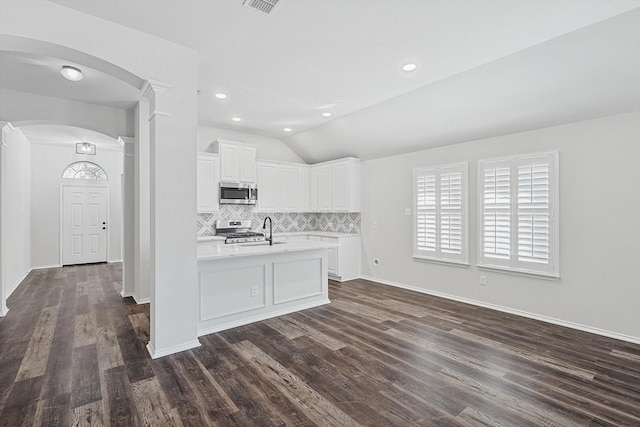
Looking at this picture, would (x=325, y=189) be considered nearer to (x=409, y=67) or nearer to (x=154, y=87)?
(x=409, y=67)

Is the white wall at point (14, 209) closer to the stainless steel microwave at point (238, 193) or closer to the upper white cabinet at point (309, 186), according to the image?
the stainless steel microwave at point (238, 193)

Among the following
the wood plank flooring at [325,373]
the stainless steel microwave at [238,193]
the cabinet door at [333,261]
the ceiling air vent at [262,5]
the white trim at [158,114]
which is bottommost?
the wood plank flooring at [325,373]

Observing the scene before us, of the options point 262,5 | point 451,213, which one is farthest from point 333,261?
point 262,5

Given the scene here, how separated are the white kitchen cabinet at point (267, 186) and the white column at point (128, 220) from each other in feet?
7.14

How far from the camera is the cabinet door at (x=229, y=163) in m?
5.67

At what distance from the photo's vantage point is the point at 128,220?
5.01 m

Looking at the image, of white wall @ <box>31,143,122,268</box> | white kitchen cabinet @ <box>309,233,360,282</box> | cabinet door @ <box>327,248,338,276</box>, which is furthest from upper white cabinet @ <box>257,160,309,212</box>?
white wall @ <box>31,143,122,268</box>

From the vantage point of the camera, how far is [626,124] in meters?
3.30

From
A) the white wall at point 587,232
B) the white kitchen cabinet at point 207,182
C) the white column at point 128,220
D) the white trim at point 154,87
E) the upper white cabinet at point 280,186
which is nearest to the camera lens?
the white trim at point 154,87

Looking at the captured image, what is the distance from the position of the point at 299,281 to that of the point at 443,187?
2.70m

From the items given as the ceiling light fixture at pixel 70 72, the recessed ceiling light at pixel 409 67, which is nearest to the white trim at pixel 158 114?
the ceiling light fixture at pixel 70 72

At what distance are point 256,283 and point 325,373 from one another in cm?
158

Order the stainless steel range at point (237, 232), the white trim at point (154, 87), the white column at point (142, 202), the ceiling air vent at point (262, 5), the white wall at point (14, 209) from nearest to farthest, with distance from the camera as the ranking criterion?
the ceiling air vent at point (262, 5) < the white trim at point (154, 87) < the white wall at point (14, 209) < the white column at point (142, 202) < the stainless steel range at point (237, 232)


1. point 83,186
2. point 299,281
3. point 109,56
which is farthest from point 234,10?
point 83,186
